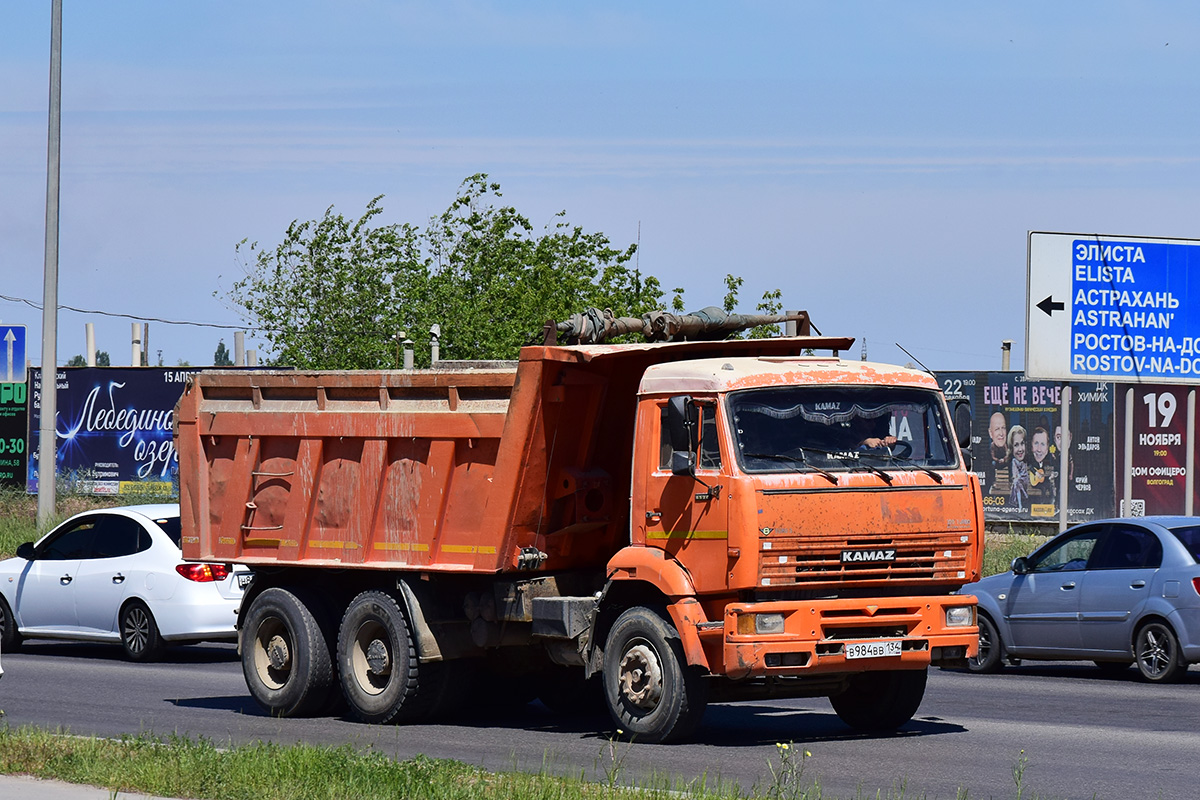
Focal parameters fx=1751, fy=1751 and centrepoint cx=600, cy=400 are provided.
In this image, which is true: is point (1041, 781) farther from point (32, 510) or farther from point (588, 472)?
point (32, 510)

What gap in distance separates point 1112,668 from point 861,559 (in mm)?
8547

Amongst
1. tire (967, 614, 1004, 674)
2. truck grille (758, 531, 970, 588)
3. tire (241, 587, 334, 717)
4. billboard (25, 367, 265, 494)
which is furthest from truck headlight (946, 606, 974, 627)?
billboard (25, 367, 265, 494)

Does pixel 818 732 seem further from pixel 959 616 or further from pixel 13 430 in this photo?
pixel 13 430

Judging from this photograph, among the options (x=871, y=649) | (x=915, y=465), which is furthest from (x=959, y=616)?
(x=915, y=465)

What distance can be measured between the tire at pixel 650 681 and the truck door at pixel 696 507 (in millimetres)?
487

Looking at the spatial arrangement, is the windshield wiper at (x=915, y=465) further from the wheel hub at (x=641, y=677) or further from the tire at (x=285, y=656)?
the tire at (x=285, y=656)

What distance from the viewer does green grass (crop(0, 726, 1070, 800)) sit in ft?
29.5

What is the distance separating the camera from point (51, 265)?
28000 millimetres

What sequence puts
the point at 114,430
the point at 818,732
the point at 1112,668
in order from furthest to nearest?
the point at 114,430
the point at 1112,668
the point at 818,732

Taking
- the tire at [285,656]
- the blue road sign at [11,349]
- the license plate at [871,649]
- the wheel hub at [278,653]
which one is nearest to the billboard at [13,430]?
the blue road sign at [11,349]

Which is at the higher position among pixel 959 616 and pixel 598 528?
pixel 598 528

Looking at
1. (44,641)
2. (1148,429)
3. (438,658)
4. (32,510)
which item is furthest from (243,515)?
(1148,429)

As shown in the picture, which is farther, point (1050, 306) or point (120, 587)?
point (1050, 306)

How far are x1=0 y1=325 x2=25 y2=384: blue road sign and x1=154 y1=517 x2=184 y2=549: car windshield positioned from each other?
2047 cm
